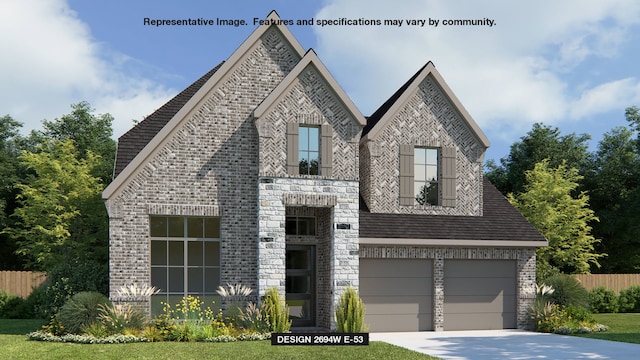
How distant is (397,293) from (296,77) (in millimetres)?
7336

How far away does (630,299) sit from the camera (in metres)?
30.9

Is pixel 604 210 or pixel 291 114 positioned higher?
pixel 291 114

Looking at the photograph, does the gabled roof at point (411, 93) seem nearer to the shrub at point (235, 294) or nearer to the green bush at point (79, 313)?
the shrub at point (235, 294)

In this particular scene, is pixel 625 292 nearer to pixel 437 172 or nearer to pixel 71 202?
pixel 437 172

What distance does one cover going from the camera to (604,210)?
147ft

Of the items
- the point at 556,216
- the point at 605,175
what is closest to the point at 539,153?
the point at 605,175

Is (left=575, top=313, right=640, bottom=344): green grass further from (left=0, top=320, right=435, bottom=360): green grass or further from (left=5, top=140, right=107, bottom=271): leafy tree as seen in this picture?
(left=5, top=140, right=107, bottom=271): leafy tree

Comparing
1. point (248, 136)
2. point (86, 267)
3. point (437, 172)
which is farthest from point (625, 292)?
point (86, 267)

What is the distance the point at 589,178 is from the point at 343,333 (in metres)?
34.4

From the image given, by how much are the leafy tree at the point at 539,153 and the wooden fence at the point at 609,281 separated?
1419 centimetres

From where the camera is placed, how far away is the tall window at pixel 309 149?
64.4 ft

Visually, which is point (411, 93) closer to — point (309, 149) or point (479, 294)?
point (309, 149)

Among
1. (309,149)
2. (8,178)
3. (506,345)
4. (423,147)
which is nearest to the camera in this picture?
(506,345)

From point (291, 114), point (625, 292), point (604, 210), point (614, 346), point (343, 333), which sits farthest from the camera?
point (604, 210)
